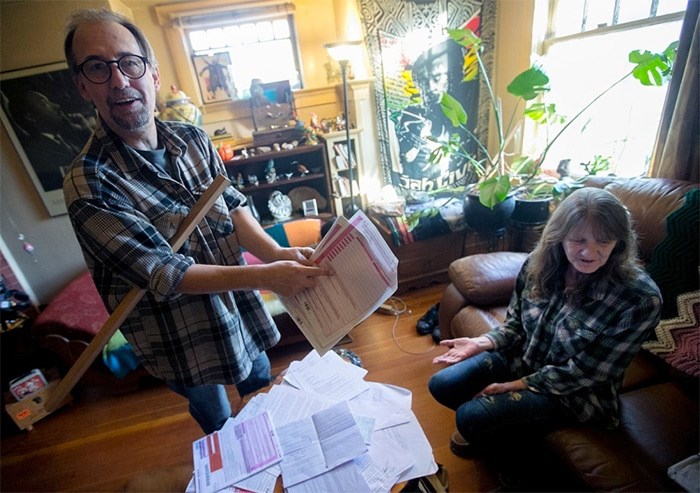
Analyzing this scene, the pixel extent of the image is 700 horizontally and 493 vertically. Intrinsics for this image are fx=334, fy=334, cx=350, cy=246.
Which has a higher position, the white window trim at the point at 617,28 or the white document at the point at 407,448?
the white window trim at the point at 617,28

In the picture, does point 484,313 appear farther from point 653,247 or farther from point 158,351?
point 158,351

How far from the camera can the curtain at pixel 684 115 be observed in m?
1.34

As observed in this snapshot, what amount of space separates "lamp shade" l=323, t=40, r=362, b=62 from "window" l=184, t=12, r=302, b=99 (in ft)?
1.68

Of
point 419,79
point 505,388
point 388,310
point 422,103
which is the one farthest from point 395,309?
point 419,79

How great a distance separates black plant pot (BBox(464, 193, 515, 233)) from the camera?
6.46 ft

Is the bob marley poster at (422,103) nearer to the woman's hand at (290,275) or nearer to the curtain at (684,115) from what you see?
the curtain at (684,115)

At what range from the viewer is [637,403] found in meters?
1.02

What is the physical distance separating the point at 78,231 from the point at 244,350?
0.52m

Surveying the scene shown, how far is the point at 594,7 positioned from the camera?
1.99 metres

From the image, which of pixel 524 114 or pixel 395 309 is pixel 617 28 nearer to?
pixel 524 114

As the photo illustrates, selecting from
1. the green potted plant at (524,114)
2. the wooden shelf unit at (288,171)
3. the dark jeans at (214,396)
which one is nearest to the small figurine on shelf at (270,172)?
the wooden shelf unit at (288,171)

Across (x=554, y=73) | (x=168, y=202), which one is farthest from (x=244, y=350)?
(x=554, y=73)

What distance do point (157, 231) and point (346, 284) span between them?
44 cm

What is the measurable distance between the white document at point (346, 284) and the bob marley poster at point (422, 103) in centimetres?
195
